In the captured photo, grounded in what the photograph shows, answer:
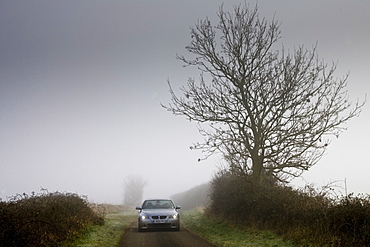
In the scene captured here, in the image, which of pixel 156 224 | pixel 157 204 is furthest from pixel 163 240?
pixel 157 204

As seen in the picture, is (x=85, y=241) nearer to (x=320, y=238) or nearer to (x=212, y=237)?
(x=212, y=237)

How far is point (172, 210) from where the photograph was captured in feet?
60.1

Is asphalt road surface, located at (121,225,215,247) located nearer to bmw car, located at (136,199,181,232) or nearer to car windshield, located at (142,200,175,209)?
bmw car, located at (136,199,181,232)

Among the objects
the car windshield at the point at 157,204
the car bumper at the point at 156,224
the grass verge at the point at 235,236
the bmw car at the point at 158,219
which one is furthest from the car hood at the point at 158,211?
the grass verge at the point at 235,236

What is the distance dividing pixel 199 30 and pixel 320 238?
13.7m

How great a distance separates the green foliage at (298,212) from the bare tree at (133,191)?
66065mm

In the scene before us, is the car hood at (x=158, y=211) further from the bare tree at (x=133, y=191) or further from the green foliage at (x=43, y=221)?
the bare tree at (x=133, y=191)

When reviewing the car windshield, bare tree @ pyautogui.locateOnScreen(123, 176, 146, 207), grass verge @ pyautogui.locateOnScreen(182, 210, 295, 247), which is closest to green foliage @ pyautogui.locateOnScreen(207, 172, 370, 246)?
grass verge @ pyautogui.locateOnScreen(182, 210, 295, 247)

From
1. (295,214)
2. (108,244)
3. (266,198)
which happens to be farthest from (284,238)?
(108,244)

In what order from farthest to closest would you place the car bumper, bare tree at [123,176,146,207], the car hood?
bare tree at [123,176,146,207]
the car hood
the car bumper

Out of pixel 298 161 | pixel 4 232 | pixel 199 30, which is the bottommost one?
pixel 4 232

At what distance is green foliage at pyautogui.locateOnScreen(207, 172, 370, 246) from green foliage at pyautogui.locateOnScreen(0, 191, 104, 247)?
773 cm

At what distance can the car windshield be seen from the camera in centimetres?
1905

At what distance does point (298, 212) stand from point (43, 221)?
374 inches
